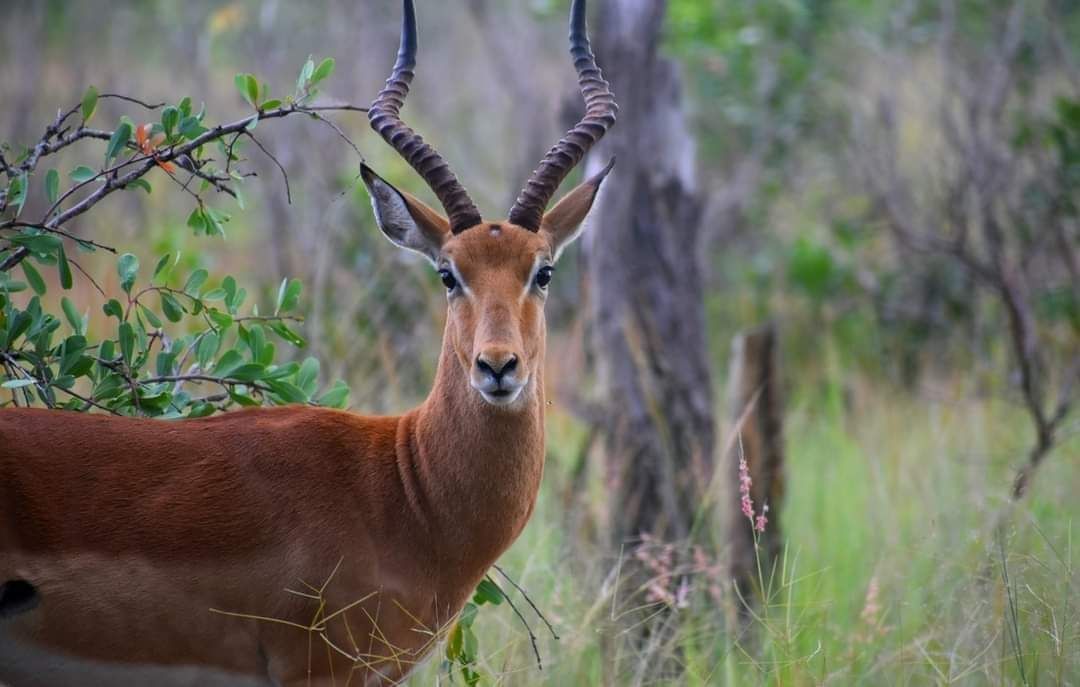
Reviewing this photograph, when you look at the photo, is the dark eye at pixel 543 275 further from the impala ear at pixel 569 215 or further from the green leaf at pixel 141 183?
the green leaf at pixel 141 183

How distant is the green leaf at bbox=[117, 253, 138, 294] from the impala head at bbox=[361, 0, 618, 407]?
0.87m

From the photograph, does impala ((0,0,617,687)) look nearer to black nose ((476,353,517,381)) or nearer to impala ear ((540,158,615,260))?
black nose ((476,353,517,381))

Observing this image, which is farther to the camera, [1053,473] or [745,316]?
[745,316]

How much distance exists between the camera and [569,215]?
15.8 feet

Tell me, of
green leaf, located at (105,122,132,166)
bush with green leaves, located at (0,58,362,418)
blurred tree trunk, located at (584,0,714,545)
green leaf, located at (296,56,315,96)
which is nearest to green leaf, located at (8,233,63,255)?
bush with green leaves, located at (0,58,362,418)

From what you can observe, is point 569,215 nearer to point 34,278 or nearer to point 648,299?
point 34,278

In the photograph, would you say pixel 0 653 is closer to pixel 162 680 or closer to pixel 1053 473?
pixel 162 680

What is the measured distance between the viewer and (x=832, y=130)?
41.5ft

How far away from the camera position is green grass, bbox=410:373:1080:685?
15.6 ft

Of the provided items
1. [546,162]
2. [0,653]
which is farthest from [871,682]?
[0,653]

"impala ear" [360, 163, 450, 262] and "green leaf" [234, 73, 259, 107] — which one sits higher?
"green leaf" [234, 73, 259, 107]

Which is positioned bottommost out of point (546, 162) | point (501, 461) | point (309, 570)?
point (309, 570)

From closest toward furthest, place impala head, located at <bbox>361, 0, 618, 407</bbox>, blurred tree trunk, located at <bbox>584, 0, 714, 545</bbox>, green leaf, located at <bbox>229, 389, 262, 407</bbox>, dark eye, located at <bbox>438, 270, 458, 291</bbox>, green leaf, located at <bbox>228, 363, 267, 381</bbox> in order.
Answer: impala head, located at <bbox>361, 0, 618, 407</bbox>, dark eye, located at <bbox>438, 270, 458, 291</bbox>, green leaf, located at <bbox>228, 363, 267, 381</bbox>, green leaf, located at <bbox>229, 389, 262, 407</bbox>, blurred tree trunk, located at <bbox>584, 0, 714, 545</bbox>

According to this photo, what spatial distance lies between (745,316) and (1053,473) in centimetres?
437
